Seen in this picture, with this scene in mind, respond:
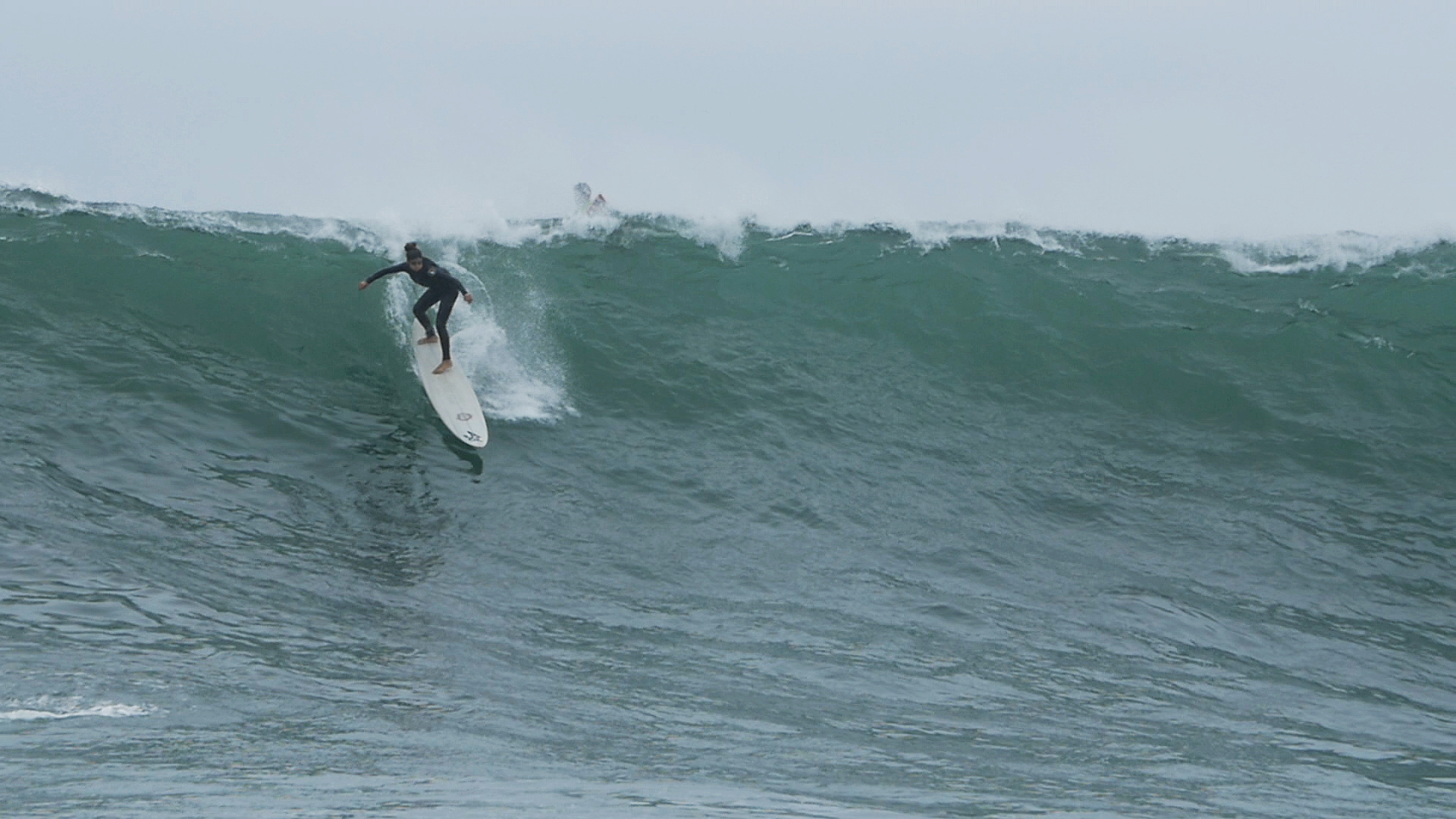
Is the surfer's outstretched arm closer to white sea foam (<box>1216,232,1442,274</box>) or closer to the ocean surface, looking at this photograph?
the ocean surface

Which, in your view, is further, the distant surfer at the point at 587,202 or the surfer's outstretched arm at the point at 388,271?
the distant surfer at the point at 587,202

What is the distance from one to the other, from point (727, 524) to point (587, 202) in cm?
763

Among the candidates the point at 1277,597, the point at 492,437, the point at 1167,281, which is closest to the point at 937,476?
the point at 1277,597

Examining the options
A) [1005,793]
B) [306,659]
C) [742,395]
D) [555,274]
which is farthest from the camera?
[555,274]

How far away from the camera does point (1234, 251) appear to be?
63.0 ft

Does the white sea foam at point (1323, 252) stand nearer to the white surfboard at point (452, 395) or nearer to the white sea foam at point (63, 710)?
the white surfboard at point (452, 395)

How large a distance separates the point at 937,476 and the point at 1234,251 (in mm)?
7209

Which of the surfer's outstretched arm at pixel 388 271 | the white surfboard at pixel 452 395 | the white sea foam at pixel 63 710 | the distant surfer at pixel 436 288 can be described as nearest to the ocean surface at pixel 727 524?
the white sea foam at pixel 63 710

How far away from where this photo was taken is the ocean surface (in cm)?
879

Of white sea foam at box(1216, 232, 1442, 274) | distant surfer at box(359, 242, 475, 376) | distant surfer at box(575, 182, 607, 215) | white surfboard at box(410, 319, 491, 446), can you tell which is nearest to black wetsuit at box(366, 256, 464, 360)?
distant surfer at box(359, 242, 475, 376)

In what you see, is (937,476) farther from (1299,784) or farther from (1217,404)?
(1299,784)

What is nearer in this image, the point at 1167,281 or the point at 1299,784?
the point at 1299,784

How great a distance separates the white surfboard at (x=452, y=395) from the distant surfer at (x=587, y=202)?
4079 millimetres

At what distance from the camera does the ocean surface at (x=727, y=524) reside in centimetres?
879
